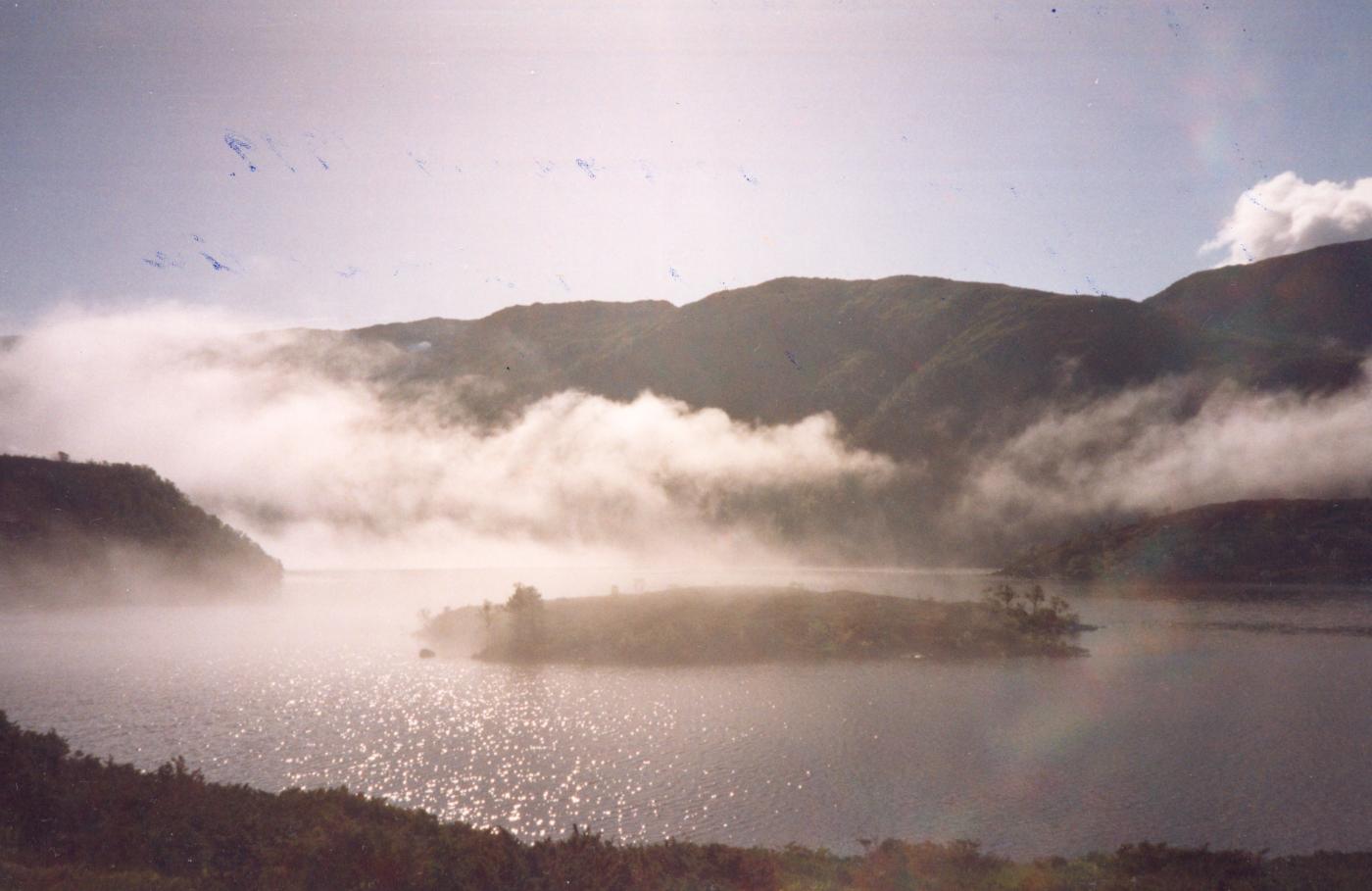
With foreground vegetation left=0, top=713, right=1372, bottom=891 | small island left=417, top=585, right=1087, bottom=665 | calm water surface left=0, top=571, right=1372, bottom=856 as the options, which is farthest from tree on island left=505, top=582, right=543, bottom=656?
foreground vegetation left=0, top=713, right=1372, bottom=891

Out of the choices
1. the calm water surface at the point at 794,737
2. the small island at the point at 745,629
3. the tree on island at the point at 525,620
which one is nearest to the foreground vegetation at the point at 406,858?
the calm water surface at the point at 794,737

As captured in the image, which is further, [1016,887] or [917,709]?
[917,709]

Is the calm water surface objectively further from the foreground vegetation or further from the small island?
the foreground vegetation

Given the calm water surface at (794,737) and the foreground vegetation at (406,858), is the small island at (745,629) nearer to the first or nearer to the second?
the calm water surface at (794,737)

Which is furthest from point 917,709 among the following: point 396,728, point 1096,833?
point 396,728

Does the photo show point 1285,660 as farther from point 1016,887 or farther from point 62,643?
point 62,643

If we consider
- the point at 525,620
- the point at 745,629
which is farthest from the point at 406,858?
the point at 525,620

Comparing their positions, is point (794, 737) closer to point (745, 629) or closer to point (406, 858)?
point (406, 858)
